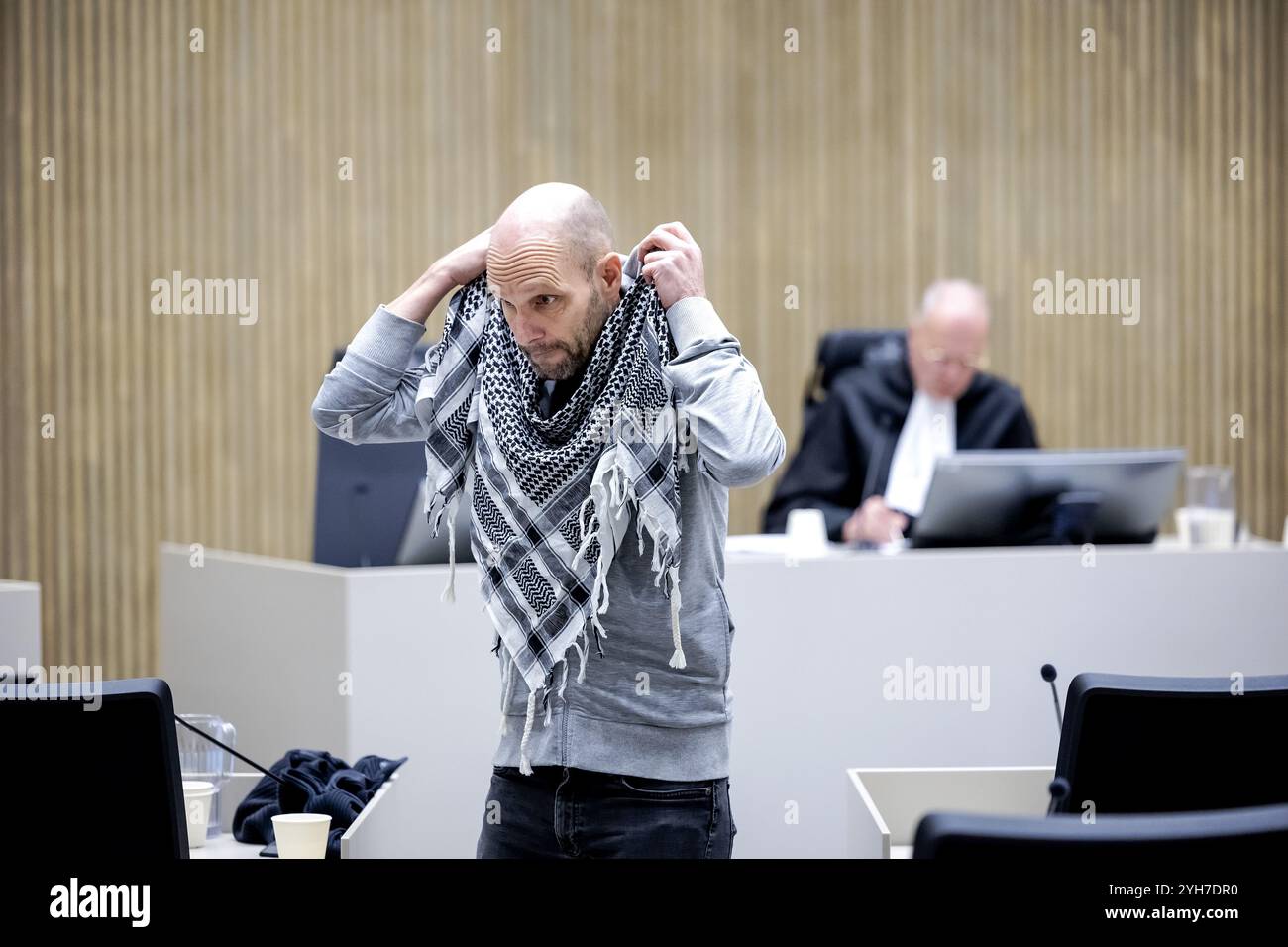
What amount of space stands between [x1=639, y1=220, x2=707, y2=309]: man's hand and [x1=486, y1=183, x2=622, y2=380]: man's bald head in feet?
0.15

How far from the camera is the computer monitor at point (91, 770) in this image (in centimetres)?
128

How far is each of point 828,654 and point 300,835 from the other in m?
1.19

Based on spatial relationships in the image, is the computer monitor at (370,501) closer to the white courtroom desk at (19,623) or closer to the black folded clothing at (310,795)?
the white courtroom desk at (19,623)

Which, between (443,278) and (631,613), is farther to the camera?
(443,278)

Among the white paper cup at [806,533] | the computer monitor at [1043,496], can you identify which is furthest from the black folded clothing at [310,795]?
the computer monitor at [1043,496]

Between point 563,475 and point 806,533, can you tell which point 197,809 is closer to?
point 563,475

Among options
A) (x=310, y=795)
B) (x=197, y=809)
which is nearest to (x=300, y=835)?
(x=310, y=795)

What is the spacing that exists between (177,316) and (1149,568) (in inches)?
139

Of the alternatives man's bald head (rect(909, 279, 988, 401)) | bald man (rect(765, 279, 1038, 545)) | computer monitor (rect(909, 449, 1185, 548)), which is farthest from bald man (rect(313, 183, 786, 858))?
man's bald head (rect(909, 279, 988, 401))

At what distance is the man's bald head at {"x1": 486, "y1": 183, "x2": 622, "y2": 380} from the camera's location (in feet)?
4.85

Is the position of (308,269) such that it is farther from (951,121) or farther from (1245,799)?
(1245,799)

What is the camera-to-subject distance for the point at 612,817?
4.86 ft

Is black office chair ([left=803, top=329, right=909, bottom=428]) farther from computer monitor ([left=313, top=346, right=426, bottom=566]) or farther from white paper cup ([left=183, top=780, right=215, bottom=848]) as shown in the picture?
white paper cup ([left=183, top=780, right=215, bottom=848])

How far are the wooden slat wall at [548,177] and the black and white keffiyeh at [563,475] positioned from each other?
330 centimetres
